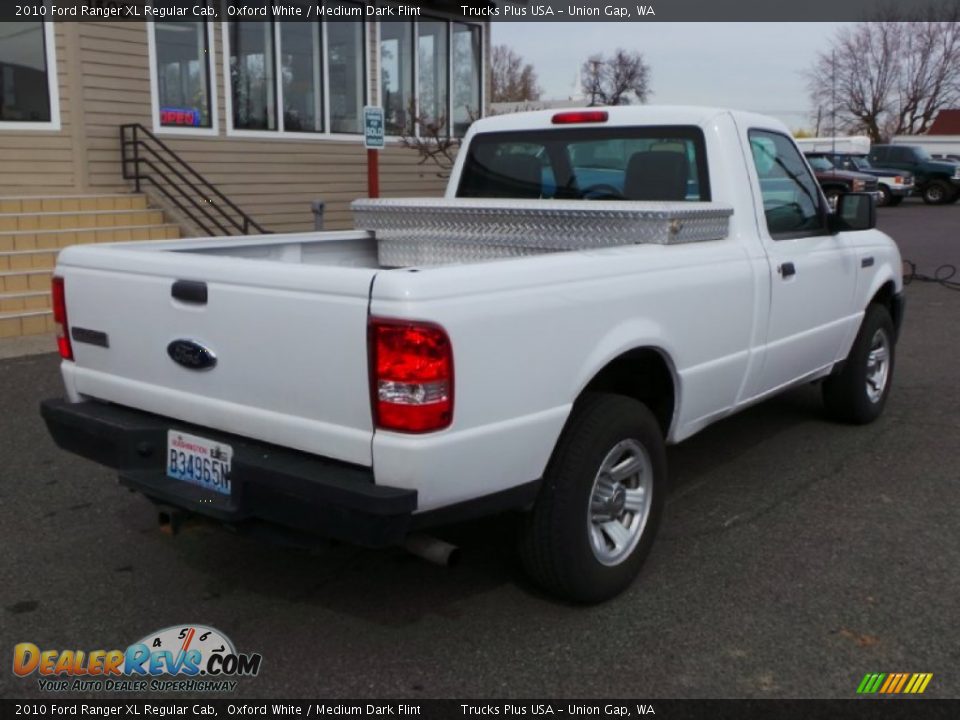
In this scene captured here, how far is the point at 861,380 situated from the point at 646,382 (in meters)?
2.47

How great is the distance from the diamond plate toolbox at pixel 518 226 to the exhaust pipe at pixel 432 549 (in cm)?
156

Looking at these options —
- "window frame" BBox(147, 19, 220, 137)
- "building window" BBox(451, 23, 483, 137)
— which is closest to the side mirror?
"window frame" BBox(147, 19, 220, 137)

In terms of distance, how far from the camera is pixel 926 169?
107ft

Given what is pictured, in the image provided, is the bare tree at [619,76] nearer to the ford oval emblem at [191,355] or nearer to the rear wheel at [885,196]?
the rear wheel at [885,196]

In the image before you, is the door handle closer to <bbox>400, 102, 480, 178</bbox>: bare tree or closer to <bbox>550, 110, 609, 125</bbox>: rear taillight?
<bbox>550, 110, 609, 125</bbox>: rear taillight

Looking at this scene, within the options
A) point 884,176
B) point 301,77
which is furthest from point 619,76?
point 301,77

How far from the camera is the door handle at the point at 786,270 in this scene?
177 inches

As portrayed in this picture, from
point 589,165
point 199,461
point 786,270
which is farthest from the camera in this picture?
point 589,165

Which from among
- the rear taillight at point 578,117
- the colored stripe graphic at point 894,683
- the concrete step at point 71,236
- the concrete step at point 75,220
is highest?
the rear taillight at point 578,117

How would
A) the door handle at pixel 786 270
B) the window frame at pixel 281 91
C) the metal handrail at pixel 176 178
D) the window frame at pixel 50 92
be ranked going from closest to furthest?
the door handle at pixel 786 270
the window frame at pixel 50 92
the metal handrail at pixel 176 178
the window frame at pixel 281 91

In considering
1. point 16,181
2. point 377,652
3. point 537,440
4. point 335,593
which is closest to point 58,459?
point 335,593

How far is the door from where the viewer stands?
4.55m

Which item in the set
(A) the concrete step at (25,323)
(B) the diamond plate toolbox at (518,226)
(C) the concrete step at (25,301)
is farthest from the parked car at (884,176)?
(B) the diamond plate toolbox at (518,226)

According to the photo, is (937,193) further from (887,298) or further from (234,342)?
(234,342)
